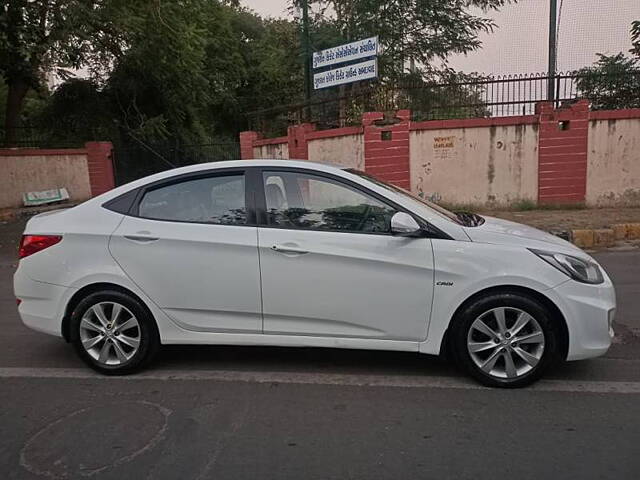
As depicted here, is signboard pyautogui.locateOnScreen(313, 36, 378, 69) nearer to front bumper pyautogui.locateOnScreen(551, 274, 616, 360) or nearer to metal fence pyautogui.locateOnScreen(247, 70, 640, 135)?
metal fence pyautogui.locateOnScreen(247, 70, 640, 135)

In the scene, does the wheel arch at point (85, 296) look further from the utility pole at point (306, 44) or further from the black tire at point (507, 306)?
the utility pole at point (306, 44)

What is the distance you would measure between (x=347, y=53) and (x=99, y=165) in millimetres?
9307

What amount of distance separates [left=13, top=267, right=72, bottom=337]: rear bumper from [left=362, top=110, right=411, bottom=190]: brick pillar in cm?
839

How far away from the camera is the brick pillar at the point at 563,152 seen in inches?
430

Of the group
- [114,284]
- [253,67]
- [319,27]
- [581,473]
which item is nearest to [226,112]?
[253,67]

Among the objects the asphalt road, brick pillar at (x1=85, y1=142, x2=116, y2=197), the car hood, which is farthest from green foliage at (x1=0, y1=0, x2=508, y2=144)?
the asphalt road

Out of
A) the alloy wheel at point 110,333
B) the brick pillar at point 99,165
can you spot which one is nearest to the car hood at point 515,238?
the alloy wheel at point 110,333

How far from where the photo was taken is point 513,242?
3.62m

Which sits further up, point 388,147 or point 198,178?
point 388,147

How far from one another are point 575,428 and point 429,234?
1.44 m

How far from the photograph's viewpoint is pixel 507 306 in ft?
11.6

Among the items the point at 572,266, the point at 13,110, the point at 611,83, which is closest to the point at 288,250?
the point at 572,266

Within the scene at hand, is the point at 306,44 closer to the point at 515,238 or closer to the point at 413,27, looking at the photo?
the point at 413,27

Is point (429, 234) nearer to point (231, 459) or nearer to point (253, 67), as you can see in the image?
point (231, 459)
